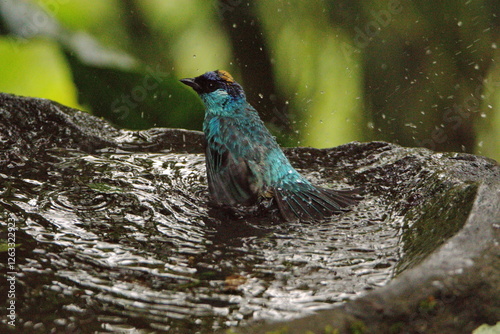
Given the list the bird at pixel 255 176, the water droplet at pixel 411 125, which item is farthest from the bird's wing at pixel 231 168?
the water droplet at pixel 411 125

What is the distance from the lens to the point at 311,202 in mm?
2986

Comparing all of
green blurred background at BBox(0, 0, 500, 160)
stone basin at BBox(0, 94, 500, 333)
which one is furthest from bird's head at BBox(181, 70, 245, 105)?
green blurred background at BBox(0, 0, 500, 160)

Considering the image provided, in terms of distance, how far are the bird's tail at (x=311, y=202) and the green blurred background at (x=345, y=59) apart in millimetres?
2584

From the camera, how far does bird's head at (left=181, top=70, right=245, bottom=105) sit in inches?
135

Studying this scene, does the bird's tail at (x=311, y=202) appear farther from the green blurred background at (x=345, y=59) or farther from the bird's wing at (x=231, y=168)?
the green blurred background at (x=345, y=59)

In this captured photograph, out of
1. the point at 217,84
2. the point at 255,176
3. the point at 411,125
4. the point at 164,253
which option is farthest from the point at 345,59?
the point at 164,253

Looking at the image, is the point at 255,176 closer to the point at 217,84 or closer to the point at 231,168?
the point at 231,168

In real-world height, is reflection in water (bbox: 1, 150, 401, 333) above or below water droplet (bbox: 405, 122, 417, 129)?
below

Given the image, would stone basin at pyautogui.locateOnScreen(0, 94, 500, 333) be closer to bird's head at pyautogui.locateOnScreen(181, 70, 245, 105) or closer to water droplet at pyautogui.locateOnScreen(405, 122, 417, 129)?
bird's head at pyautogui.locateOnScreen(181, 70, 245, 105)

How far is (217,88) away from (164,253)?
4.38 feet

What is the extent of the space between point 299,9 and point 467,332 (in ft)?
14.8

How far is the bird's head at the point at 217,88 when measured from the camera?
344 centimetres

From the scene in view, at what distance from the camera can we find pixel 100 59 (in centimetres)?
454

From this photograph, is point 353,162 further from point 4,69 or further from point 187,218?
point 4,69
